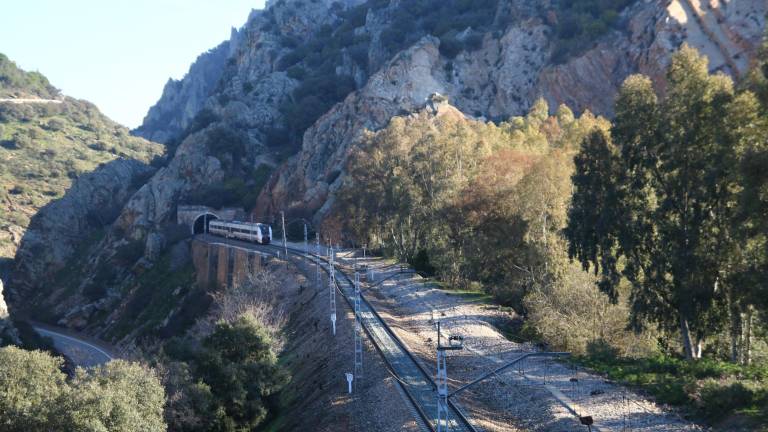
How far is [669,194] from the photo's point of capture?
25500 millimetres

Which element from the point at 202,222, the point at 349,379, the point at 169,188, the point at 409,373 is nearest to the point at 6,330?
the point at 202,222

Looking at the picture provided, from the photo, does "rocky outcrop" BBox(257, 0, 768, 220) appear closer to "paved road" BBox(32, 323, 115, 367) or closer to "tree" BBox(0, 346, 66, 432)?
"paved road" BBox(32, 323, 115, 367)

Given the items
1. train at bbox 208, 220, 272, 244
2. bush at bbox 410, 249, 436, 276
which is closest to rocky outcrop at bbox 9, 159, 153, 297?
train at bbox 208, 220, 272, 244

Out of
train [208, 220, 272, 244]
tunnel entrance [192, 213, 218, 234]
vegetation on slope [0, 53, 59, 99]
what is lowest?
train [208, 220, 272, 244]

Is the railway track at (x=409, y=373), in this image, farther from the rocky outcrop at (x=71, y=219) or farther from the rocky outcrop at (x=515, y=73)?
the rocky outcrop at (x=71, y=219)

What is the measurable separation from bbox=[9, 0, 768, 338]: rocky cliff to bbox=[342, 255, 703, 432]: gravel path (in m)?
49.6

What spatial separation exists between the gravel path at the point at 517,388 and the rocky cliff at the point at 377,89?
49594 millimetres

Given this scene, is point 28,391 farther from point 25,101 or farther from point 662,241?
point 25,101

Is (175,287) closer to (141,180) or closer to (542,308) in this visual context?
(141,180)

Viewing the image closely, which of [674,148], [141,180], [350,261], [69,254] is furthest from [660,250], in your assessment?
[141,180]

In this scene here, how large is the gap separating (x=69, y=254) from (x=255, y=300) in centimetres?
7551

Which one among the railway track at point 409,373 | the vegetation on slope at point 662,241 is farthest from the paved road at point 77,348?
the vegetation on slope at point 662,241

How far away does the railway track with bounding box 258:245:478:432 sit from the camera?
72.3ft

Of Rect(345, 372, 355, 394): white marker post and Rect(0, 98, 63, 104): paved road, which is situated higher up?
Rect(0, 98, 63, 104): paved road
